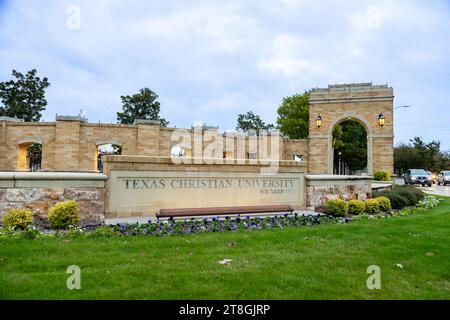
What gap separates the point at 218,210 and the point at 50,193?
4.04m

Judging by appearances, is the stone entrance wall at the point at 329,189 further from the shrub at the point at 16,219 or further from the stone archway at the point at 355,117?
the stone archway at the point at 355,117

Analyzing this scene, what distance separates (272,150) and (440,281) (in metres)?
22.0

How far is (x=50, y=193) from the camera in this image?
277 inches

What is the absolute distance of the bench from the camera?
7527 mm

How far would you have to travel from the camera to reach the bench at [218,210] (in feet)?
24.7

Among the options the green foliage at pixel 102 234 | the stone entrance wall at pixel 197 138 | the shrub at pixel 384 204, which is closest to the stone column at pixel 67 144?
the stone entrance wall at pixel 197 138

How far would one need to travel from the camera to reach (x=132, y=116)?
146 ft

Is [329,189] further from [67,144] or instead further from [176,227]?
[67,144]

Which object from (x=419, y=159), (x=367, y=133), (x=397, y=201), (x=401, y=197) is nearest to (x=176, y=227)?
(x=397, y=201)

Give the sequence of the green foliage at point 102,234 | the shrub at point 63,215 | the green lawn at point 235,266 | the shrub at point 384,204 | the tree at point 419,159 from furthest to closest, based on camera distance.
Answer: the tree at point 419,159, the shrub at point 384,204, the shrub at point 63,215, the green foliage at point 102,234, the green lawn at point 235,266

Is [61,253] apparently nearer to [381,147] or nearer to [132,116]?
[381,147]

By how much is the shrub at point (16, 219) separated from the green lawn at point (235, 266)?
1075mm

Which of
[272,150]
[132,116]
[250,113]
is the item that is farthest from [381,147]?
[250,113]

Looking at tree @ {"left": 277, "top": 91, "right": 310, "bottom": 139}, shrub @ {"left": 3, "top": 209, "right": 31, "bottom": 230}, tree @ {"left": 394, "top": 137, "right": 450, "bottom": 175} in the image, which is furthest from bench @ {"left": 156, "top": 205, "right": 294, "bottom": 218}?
tree @ {"left": 394, "top": 137, "right": 450, "bottom": 175}
